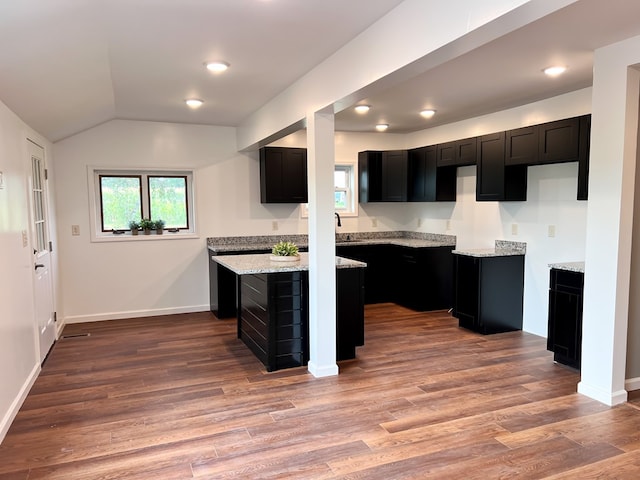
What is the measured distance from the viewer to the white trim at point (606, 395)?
3096 mm

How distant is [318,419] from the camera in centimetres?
294

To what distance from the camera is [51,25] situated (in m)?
2.32

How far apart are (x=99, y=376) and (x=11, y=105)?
216 cm

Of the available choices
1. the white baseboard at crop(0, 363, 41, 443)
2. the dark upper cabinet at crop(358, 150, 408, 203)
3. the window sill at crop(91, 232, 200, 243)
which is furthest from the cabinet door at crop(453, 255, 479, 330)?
the white baseboard at crop(0, 363, 41, 443)

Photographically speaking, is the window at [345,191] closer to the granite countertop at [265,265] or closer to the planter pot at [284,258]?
the granite countertop at [265,265]

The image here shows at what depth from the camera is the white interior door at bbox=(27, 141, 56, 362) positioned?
13.0ft

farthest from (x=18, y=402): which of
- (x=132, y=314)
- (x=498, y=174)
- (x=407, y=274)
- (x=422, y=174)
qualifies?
(x=422, y=174)

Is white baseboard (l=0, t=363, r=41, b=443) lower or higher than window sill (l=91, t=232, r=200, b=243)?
lower

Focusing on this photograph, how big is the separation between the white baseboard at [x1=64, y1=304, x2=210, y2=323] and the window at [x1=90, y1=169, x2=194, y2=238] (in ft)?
3.16

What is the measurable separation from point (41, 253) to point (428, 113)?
4.24m

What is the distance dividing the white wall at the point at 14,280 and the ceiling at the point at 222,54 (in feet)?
0.92

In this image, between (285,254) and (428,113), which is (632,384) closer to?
(285,254)

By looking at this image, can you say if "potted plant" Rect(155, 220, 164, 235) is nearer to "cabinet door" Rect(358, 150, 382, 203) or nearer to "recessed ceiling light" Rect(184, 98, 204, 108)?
"recessed ceiling light" Rect(184, 98, 204, 108)

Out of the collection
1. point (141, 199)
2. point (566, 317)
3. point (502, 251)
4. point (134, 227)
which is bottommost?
point (566, 317)
